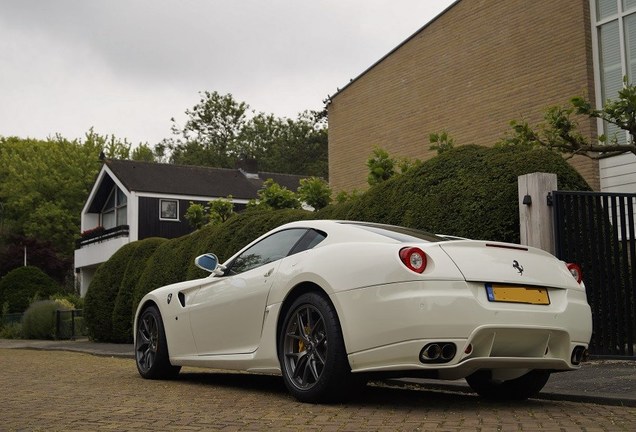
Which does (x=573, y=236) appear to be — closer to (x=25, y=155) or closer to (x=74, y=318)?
(x=74, y=318)

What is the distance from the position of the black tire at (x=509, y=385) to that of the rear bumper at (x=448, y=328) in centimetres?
62

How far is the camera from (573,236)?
9.78m

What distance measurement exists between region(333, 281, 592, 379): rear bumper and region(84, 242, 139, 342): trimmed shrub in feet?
48.0

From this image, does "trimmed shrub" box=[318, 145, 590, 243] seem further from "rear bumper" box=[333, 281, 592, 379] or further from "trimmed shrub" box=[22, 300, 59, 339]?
"trimmed shrub" box=[22, 300, 59, 339]

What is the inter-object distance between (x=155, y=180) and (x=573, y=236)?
36.8 meters

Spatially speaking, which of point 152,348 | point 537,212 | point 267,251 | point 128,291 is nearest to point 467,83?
point 128,291

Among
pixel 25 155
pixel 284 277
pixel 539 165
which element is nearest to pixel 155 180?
pixel 25 155

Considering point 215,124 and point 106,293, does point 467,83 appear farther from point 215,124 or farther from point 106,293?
point 215,124

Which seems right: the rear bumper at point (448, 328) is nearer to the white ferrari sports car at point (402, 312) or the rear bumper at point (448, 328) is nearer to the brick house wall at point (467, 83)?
the white ferrari sports car at point (402, 312)

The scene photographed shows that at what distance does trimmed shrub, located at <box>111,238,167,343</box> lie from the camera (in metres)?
19.0

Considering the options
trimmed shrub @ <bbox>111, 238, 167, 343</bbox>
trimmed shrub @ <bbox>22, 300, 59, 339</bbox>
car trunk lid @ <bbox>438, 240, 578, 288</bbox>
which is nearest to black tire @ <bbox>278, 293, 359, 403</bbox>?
car trunk lid @ <bbox>438, 240, 578, 288</bbox>

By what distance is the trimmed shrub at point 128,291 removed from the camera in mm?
19000

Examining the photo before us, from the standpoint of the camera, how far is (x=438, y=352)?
18.6 feet

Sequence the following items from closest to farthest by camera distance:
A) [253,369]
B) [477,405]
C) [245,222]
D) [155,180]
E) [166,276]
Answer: [477,405], [253,369], [245,222], [166,276], [155,180]
